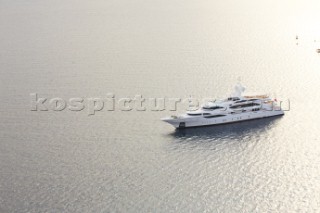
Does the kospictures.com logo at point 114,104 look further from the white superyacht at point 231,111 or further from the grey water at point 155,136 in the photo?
the white superyacht at point 231,111

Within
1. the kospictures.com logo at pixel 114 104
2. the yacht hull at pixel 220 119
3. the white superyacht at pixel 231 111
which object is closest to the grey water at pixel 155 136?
the yacht hull at pixel 220 119

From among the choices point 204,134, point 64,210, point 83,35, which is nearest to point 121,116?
point 204,134

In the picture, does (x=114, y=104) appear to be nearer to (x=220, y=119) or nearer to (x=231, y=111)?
(x=220, y=119)

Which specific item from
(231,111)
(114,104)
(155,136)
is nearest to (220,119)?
(231,111)

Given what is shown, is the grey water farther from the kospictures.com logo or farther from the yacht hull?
the kospictures.com logo

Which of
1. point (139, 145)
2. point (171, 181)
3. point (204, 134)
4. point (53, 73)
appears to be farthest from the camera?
point (53, 73)

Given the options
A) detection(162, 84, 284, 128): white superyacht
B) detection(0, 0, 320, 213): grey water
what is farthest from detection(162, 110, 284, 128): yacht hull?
detection(0, 0, 320, 213): grey water

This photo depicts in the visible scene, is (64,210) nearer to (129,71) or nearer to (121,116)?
(121,116)
